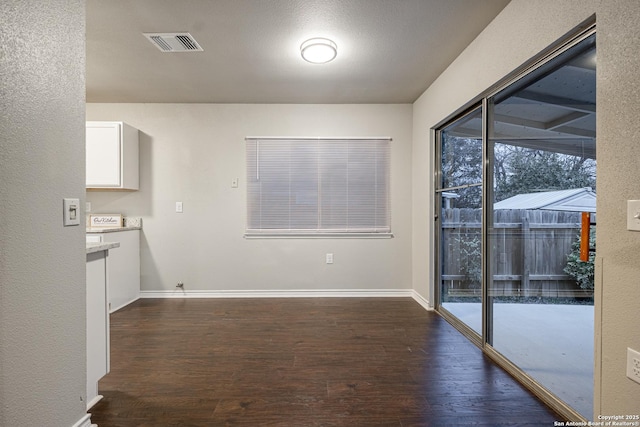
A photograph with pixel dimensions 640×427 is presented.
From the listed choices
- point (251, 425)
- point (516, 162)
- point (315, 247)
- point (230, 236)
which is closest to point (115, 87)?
point (230, 236)

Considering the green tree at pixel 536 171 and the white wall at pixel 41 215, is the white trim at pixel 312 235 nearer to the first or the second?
the green tree at pixel 536 171

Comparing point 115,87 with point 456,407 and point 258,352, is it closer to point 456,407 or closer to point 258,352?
point 258,352

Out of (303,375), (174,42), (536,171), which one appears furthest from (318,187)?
(536,171)

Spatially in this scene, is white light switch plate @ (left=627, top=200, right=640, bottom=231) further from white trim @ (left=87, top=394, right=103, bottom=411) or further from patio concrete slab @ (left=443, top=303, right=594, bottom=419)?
white trim @ (left=87, top=394, right=103, bottom=411)

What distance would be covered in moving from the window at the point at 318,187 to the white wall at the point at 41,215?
2428 millimetres

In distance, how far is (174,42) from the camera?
247cm

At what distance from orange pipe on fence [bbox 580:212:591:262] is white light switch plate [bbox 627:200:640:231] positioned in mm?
305

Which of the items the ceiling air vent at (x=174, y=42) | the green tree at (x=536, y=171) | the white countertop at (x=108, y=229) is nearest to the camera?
the green tree at (x=536, y=171)

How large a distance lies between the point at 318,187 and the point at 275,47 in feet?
5.65

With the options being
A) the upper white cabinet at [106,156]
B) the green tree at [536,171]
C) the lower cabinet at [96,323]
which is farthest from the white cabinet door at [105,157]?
the green tree at [536,171]

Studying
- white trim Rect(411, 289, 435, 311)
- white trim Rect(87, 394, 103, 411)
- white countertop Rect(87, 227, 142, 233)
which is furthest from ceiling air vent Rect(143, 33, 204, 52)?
white trim Rect(411, 289, 435, 311)

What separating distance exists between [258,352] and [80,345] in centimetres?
122

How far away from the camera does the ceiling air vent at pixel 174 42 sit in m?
2.37

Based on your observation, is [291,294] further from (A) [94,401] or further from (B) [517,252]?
(B) [517,252]
